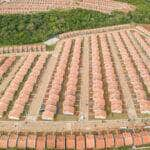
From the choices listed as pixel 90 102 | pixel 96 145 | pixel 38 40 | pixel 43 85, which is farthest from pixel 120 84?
pixel 38 40

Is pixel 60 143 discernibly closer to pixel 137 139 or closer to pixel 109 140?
pixel 109 140

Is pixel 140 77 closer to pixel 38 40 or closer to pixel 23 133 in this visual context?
pixel 23 133

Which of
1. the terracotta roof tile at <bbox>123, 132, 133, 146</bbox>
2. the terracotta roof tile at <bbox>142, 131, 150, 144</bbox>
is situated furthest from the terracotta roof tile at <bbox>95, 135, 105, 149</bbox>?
the terracotta roof tile at <bbox>142, 131, 150, 144</bbox>

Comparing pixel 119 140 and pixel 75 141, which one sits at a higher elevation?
pixel 119 140

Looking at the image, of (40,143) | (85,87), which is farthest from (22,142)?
(85,87)

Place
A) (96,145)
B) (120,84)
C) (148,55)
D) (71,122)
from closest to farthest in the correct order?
(96,145), (71,122), (120,84), (148,55)

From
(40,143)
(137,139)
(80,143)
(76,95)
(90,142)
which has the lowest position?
(40,143)

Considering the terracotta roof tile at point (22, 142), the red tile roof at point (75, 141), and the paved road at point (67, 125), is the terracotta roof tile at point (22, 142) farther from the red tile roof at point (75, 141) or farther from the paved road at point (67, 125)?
the paved road at point (67, 125)

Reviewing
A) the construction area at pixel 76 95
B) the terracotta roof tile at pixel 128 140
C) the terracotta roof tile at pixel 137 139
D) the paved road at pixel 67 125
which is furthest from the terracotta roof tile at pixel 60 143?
the terracotta roof tile at pixel 137 139
